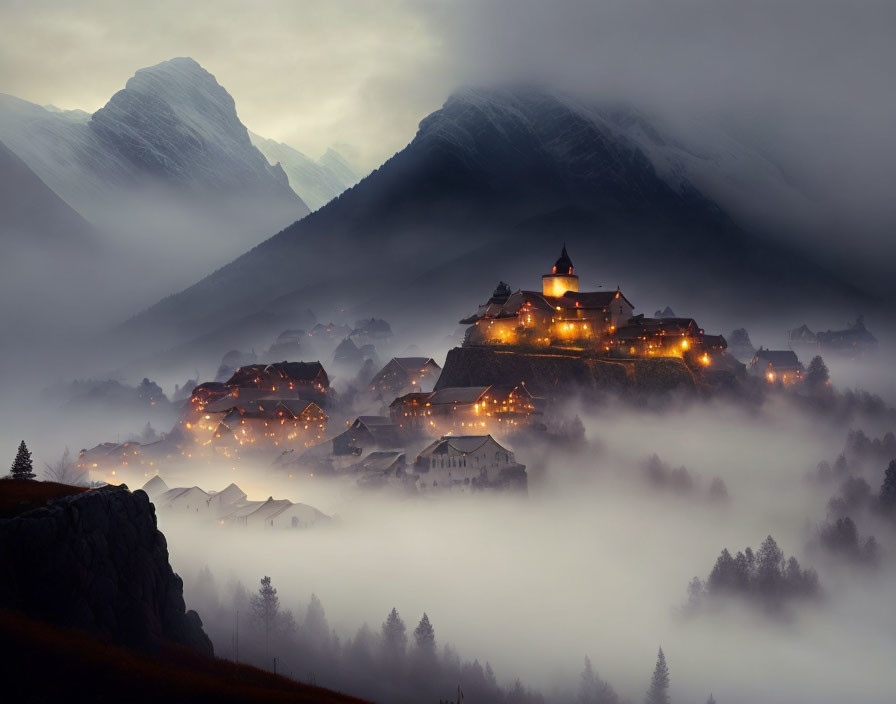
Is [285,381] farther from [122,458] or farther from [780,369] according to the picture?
[780,369]

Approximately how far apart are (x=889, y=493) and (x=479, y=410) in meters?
66.1

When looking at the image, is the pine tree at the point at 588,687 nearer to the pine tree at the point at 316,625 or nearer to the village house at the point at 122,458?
the pine tree at the point at 316,625

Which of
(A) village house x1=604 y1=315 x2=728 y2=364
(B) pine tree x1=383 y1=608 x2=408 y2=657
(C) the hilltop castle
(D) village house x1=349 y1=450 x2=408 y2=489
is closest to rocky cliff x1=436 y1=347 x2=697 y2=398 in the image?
(A) village house x1=604 y1=315 x2=728 y2=364

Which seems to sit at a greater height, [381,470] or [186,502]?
[381,470]

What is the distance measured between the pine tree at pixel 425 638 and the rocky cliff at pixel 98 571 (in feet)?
143

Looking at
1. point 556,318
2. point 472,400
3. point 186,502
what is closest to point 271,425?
point 186,502

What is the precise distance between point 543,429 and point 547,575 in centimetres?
2581

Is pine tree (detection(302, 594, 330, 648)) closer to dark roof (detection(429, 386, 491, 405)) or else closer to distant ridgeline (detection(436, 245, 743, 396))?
dark roof (detection(429, 386, 491, 405))

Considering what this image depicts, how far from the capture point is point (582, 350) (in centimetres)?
14925

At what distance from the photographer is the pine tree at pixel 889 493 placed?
453 feet

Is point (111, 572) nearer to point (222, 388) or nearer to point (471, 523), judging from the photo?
point (471, 523)

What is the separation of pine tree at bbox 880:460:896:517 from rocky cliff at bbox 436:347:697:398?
33.1 m

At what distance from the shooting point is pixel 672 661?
112 meters

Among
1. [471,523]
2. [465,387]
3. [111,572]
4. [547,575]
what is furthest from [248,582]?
[111,572]
